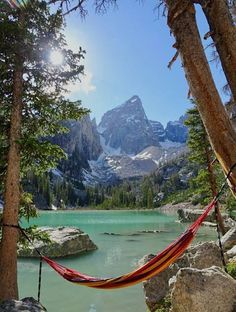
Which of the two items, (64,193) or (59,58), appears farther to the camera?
(64,193)

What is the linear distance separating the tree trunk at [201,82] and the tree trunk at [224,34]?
30 cm

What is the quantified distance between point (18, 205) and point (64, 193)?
178 meters

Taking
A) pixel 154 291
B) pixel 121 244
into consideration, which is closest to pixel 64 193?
pixel 121 244

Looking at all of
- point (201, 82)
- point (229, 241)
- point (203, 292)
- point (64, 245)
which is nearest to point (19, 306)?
point (203, 292)

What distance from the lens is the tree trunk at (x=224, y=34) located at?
522cm

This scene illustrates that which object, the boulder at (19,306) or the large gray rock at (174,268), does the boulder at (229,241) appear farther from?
the boulder at (19,306)

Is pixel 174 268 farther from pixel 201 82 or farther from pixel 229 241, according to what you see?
pixel 201 82

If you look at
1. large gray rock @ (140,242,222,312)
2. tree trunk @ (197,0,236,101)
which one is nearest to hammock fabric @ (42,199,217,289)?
tree trunk @ (197,0,236,101)

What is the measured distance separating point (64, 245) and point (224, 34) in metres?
20.8

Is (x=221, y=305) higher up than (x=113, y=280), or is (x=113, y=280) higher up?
(x=113, y=280)

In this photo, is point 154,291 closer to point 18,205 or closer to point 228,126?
point 18,205

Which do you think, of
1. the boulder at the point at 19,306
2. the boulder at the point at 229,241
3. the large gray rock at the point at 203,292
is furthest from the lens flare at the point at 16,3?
the boulder at the point at 229,241

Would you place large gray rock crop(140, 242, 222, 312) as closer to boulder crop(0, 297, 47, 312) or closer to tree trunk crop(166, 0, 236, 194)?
boulder crop(0, 297, 47, 312)

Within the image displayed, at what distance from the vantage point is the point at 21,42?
10328 millimetres
